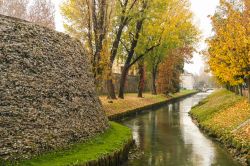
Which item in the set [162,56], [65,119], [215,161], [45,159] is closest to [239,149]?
[215,161]

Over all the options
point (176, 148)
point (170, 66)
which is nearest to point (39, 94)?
point (176, 148)

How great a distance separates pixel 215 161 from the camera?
56.0 ft

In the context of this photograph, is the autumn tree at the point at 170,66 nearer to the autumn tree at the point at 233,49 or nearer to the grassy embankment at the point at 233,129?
the grassy embankment at the point at 233,129

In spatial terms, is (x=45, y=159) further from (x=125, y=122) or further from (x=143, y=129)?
(x=125, y=122)

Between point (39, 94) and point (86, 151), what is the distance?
2769 millimetres

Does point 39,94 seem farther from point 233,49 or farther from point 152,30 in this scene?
point 152,30

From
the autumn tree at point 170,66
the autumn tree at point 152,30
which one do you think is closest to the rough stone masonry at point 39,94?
the autumn tree at point 152,30

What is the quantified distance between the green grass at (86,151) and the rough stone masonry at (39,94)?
349mm

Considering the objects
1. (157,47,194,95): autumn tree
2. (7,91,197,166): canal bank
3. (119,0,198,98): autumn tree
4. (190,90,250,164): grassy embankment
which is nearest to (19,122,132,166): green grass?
(7,91,197,166): canal bank

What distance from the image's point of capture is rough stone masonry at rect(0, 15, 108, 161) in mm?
12852

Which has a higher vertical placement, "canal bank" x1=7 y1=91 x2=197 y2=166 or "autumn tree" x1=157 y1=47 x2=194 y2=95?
"autumn tree" x1=157 y1=47 x2=194 y2=95

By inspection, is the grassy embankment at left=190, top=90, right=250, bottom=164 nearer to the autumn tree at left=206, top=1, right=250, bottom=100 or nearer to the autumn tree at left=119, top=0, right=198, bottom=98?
the autumn tree at left=206, top=1, right=250, bottom=100

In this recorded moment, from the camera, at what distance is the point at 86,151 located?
46.1 ft

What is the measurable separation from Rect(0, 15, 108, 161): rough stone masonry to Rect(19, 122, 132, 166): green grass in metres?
0.35
